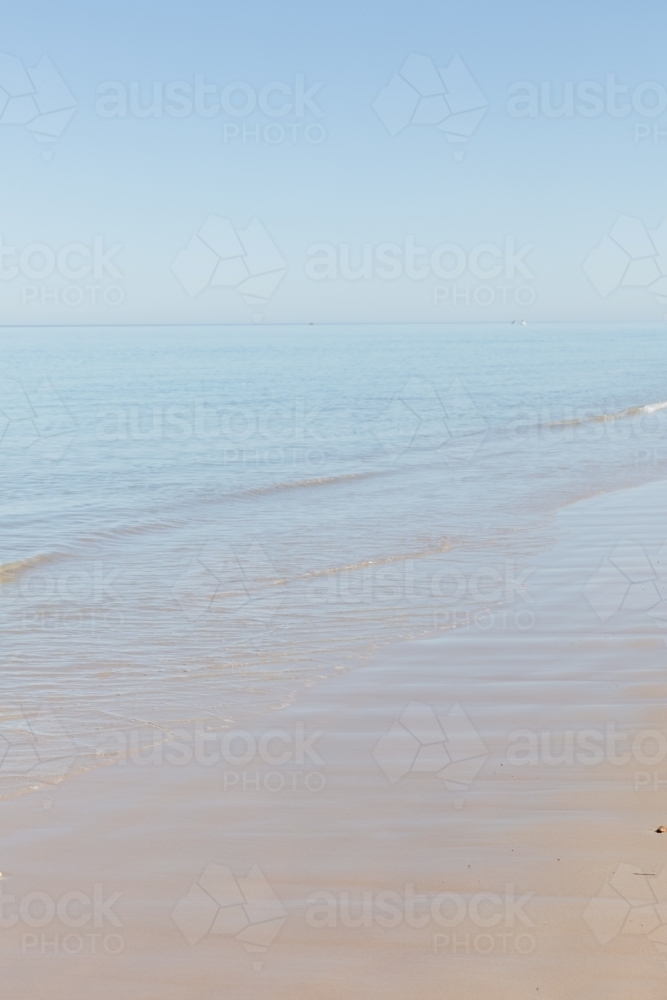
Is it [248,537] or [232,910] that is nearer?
[232,910]

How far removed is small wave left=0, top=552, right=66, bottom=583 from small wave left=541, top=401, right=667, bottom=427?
15.2 meters

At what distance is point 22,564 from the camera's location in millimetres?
9648

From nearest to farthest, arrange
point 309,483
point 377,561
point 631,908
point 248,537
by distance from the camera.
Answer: point 631,908, point 377,561, point 248,537, point 309,483

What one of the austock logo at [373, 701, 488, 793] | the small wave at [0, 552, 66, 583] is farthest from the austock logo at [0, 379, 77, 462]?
the austock logo at [373, 701, 488, 793]

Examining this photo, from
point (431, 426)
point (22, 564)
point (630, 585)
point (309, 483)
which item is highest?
point (431, 426)

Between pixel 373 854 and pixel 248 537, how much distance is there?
7.42 metres

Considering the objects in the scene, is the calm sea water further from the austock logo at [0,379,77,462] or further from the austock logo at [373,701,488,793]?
the austock logo at [373,701,488,793]

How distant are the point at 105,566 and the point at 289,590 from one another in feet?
7.26

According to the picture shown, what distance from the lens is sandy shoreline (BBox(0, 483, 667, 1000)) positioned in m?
3.01

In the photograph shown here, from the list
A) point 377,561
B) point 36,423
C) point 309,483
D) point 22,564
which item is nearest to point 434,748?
point 377,561

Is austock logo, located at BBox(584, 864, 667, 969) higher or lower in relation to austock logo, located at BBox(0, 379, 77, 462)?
lower

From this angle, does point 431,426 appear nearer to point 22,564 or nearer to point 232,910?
point 22,564

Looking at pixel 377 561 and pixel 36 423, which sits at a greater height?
pixel 36 423

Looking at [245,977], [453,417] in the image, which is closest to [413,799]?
[245,977]
